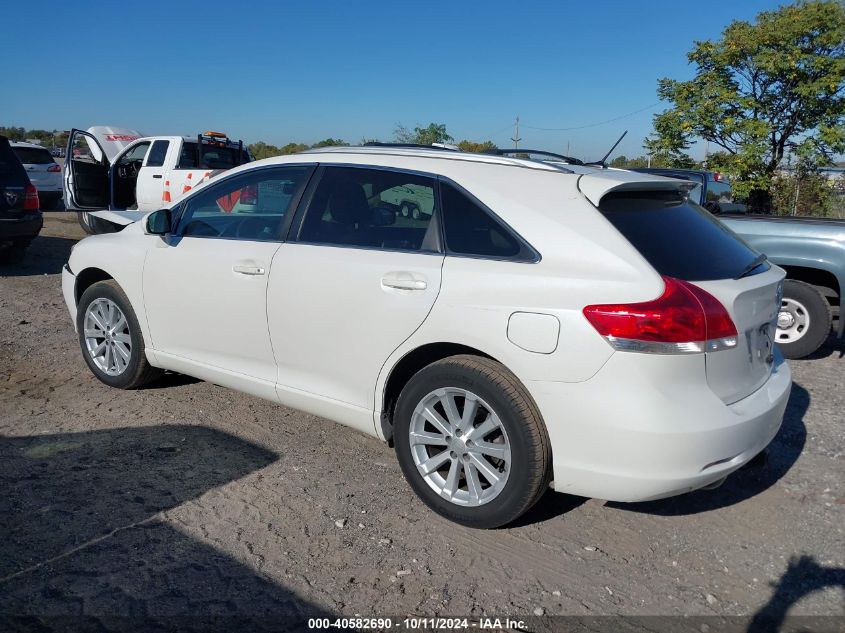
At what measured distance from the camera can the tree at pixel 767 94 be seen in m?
12.5

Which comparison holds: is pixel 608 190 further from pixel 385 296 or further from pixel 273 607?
pixel 273 607

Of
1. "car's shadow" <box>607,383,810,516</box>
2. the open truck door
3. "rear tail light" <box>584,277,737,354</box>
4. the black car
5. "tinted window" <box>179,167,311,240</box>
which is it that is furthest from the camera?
the open truck door

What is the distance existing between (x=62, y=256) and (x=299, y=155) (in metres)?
8.79

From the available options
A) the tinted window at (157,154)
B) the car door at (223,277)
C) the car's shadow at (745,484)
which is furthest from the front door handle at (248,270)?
the tinted window at (157,154)

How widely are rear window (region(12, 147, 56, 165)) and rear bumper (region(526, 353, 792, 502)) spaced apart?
18.6m

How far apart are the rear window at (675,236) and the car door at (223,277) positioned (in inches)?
71.8

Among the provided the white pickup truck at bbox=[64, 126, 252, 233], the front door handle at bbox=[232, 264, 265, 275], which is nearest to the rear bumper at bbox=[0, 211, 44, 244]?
the white pickup truck at bbox=[64, 126, 252, 233]

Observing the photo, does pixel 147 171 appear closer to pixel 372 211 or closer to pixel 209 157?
pixel 209 157

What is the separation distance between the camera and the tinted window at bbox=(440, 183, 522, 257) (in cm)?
329

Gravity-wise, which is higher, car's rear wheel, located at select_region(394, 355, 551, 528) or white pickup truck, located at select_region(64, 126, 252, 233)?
white pickup truck, located at select_region(64, 126, 252, 233)

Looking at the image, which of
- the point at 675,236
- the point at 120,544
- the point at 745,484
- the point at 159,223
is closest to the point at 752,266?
the point at 675,236

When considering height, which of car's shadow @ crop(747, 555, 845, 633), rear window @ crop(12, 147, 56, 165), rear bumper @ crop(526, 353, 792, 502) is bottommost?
car's shadow @ crop(747, 555, 845, 633)

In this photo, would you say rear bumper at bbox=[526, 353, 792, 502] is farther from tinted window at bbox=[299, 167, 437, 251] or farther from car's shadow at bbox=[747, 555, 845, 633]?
tinted window at bbox=[299, 167, 437, 251]

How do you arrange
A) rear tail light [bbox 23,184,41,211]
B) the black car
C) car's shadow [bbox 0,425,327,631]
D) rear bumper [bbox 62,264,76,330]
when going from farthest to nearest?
rear tail light [bbox 23,184,41,211] → the black car → rear bumper [bbox 62,264,76,330] → car's shadow [bbox 0,425,327,631]
